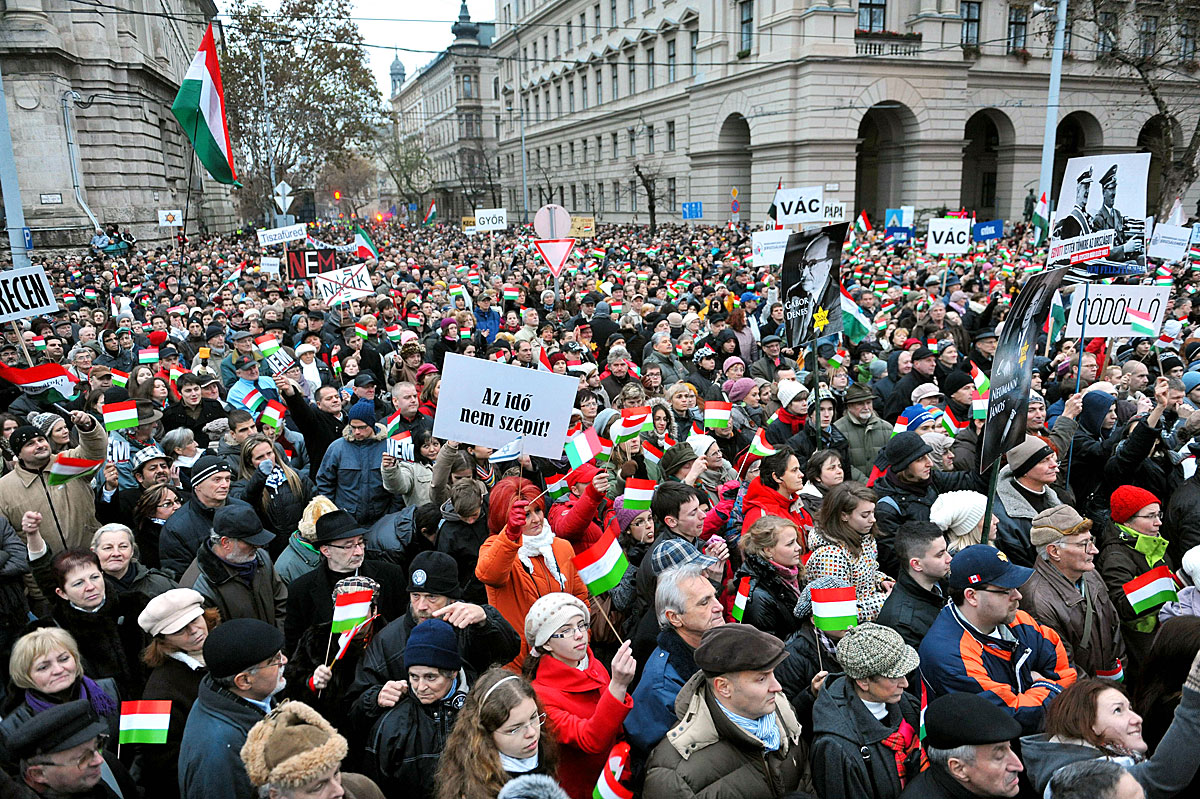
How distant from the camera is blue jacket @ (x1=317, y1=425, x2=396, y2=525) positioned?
5.89 m

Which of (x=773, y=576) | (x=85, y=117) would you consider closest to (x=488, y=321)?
(x=773, y=576)

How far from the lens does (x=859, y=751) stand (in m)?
2.79

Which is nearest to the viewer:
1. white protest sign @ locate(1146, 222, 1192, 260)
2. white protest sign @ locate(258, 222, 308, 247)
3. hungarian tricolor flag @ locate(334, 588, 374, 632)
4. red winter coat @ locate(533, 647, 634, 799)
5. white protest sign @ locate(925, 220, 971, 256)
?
red winter coat @ locate(533, 647, 634, 799)

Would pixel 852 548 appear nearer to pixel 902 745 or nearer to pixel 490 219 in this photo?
pixel 902 745

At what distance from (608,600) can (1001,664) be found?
1.87m

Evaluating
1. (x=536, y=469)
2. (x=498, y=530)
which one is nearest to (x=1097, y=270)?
(x=536, y=469)

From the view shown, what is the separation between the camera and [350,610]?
3584mm

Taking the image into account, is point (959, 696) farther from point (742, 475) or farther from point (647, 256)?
point (647, 256)

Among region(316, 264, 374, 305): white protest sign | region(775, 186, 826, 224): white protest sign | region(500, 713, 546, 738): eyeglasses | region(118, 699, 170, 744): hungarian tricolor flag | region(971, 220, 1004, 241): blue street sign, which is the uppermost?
region(775, 186, 826, 224): white protest sign

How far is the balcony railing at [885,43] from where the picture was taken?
119 ft

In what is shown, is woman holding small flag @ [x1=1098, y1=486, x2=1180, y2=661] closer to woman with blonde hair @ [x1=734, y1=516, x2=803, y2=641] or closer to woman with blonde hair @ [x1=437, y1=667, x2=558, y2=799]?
woman with blonde hair @ [x1=734, y1=516, x2=803, y2=641]

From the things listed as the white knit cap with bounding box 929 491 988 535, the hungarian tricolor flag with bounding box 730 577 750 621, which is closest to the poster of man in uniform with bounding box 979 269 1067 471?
the white knit cap with bounding box 929 491 988 535

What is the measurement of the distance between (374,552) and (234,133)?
46925mm

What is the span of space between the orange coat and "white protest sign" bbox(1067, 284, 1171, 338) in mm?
5729
